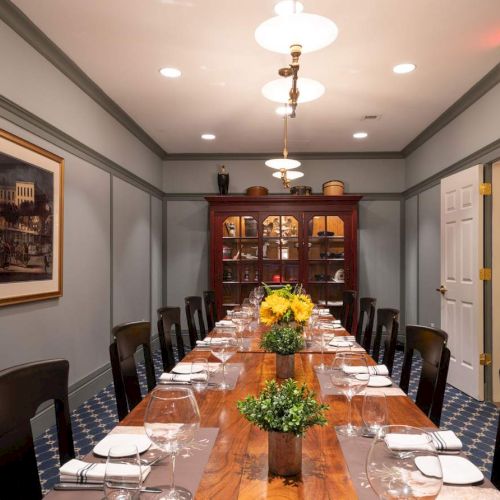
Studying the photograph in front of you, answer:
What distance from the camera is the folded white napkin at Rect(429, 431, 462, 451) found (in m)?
1.25

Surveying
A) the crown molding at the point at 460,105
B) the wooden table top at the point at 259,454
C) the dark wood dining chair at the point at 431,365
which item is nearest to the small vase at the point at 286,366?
the wooden table top at the point at 259,454

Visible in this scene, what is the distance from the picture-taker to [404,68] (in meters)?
4.00

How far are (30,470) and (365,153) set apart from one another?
258 inches

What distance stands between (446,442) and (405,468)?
0.54 meters

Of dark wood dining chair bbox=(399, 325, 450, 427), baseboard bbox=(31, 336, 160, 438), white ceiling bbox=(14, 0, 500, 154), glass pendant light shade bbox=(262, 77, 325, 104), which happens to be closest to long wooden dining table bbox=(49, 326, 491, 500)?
dark wood dining chair bbox=(399, 325, 450, 427)

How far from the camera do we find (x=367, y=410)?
1.25m

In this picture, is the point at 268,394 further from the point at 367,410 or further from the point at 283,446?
the point at 367,410

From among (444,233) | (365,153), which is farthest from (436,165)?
(365,153)

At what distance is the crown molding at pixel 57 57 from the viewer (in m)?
3.06

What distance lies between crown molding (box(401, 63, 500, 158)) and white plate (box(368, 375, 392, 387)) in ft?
10.4

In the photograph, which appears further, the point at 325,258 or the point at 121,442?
the point at 325,258

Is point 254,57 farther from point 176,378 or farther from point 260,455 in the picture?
point 260,455

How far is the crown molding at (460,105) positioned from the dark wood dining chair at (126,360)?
3.57 metres

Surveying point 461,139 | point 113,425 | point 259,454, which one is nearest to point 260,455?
point 259,454
